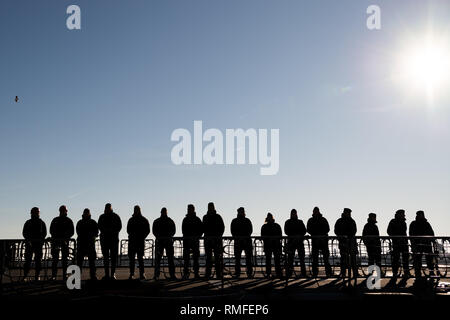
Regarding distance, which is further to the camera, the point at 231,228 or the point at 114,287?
the point at 231,228

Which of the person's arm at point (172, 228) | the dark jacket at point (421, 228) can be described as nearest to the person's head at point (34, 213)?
the person's arm at point (172, 228)

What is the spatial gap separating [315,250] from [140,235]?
5441 millimetres

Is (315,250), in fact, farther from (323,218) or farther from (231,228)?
(231,228)

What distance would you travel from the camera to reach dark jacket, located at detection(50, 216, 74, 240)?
14531 mm

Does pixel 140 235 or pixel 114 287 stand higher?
pixel 140 235

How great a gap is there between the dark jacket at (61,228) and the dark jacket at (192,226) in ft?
11.4

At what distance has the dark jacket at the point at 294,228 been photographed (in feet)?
50.9

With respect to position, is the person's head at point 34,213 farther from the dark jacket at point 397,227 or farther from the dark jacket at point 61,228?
the dark jacket at point 397,227

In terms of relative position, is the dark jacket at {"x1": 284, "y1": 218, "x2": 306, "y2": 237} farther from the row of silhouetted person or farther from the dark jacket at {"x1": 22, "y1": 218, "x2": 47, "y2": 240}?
the dark jacket at {"x1": 22, "y1": 218, "x2": 47, "y2": 240}

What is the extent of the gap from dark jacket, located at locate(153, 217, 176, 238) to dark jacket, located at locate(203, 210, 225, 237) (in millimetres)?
1042

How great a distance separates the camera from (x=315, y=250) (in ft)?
48.5

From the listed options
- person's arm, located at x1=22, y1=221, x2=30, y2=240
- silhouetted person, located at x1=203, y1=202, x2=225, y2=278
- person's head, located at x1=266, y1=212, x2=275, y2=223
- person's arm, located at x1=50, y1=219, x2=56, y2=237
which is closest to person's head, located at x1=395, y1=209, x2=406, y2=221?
person's head, located at x1=266, y1=212, x2=275, y2=223
